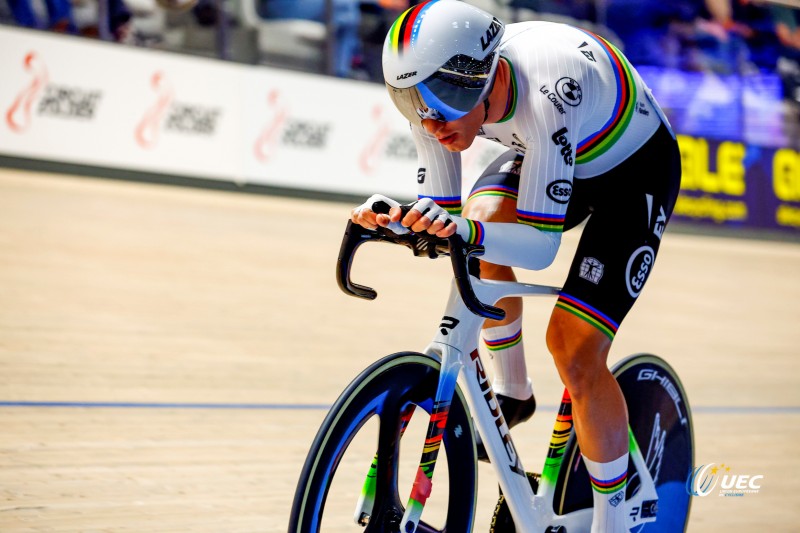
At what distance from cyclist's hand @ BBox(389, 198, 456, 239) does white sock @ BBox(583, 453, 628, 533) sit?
0.85m

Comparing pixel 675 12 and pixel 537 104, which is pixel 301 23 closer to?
pixel 675 12

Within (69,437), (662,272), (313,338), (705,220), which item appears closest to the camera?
(69,437)

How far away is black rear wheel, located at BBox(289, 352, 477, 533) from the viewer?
192cm

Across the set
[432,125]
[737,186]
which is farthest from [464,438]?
[737,186]

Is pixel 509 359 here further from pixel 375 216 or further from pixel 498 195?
pixel 375 216

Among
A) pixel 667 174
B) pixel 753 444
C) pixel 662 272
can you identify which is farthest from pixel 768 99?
pixel 667 174

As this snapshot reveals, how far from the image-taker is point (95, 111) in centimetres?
970

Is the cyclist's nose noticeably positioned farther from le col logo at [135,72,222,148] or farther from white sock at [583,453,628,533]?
le col logo at [135,72,222,148]

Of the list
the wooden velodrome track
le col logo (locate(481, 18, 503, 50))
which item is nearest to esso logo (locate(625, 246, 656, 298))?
le col logo (locate(481, 18, 503, 50))

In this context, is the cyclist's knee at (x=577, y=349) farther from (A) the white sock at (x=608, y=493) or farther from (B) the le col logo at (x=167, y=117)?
(B) the le col logo at (x=167, y=117)

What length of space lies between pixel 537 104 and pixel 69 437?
1897 mm

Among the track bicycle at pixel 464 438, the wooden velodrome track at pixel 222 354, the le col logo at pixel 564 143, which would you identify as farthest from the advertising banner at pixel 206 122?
the le col logo at pixel 564 143

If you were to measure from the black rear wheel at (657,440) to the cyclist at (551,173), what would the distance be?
0.37 ft

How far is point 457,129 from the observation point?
2.14 m
